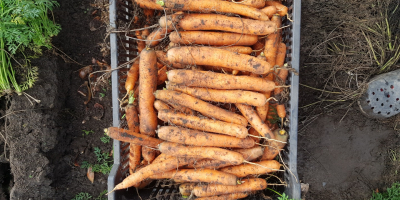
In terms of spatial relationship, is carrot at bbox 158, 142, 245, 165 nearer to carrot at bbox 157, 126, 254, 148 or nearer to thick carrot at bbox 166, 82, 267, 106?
carrot at bbox 157, 126, 254, 148

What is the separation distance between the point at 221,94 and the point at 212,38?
0.57m

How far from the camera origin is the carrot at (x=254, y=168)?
2.39 meters

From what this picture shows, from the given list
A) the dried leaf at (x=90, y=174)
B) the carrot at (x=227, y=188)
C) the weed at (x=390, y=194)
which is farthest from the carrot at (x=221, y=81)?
the weed at (x=390, y=194)

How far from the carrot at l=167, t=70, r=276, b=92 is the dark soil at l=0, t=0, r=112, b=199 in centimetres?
144

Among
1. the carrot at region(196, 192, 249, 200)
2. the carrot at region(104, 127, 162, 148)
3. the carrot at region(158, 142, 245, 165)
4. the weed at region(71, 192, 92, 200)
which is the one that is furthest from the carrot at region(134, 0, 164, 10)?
the weed at region(71, 192, 92, 200)

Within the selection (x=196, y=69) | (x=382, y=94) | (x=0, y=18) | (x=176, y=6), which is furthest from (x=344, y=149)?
(x=0, y=18)

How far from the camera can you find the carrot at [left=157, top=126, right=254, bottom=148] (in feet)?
7.43

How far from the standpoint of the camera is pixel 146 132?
2416 mm

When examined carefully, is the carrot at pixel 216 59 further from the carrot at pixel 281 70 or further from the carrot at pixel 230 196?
the carrot at pixel 230 196

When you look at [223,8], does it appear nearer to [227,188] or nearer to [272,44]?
[272,44]

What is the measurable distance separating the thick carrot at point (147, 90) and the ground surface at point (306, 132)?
3.38ft

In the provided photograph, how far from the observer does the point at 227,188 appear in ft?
7.91

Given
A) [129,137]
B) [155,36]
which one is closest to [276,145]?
[129,137]

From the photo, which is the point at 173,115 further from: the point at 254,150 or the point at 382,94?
the point at 382,94
